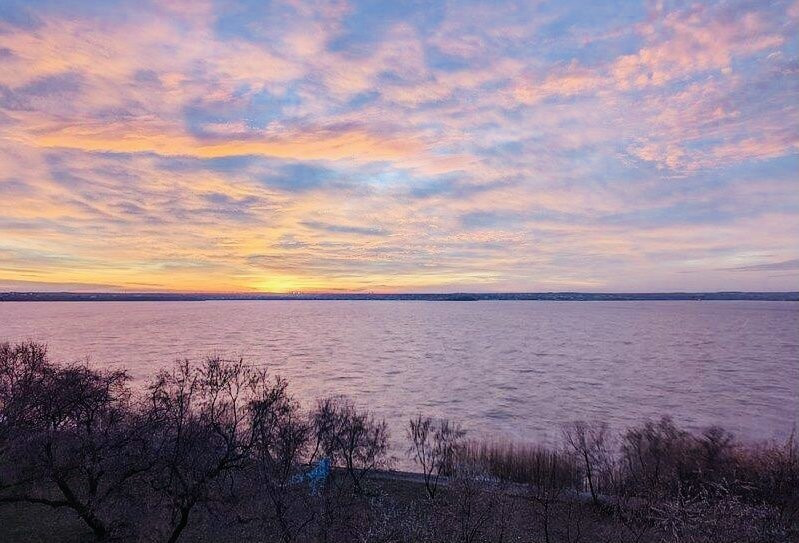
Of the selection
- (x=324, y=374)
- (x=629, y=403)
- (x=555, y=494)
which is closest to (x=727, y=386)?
(x=629, y=403)

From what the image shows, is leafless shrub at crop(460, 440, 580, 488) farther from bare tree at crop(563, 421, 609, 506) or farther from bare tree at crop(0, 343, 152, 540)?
bare tree at crop(0, 343, 152, 540)

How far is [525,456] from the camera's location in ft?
198

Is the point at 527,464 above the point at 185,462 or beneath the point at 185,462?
beneath

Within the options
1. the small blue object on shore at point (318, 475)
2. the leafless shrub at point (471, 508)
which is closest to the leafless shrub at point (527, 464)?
the leafless shrub at point (471, 508)

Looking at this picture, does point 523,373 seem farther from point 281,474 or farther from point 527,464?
point 281,474

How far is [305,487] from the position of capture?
1780 inches

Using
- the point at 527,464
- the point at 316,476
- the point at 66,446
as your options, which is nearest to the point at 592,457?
the point at 527,464

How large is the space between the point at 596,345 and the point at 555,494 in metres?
137

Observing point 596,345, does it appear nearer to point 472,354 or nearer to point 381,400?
point 472,354

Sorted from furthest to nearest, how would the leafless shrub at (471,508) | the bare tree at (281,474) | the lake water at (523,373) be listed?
the lake water at (523,373) < the bare tree at (281,474) < the leafless shrub at (471,508)

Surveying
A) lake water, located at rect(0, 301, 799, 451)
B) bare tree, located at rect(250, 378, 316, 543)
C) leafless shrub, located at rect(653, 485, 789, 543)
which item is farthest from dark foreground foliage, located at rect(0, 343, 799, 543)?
lake water, located at rect(0, 301, 799, 451)

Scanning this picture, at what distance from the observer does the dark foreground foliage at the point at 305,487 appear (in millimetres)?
34281

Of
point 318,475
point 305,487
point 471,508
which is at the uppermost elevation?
point 471,508

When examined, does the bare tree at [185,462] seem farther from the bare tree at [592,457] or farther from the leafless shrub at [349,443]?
the bare tree at [592,457]
